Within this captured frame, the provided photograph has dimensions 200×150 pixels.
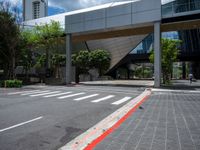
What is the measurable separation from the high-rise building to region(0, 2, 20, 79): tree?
442 ft

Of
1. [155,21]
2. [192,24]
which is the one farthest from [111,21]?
[192,24]

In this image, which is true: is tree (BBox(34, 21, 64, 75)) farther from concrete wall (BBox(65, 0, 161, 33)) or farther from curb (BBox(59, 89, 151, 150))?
curb (BBox(59, 89, 151, 150))

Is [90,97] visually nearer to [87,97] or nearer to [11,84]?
[87,97]

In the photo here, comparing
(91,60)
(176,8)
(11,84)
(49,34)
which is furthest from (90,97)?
(91,60)

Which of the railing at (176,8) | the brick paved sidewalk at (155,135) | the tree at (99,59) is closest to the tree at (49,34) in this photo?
the railing at (176,8)

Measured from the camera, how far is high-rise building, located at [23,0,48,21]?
160625 millimetres

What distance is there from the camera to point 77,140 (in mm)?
6012

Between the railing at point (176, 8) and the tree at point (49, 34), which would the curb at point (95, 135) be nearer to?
→ the railing at point (176, 8)

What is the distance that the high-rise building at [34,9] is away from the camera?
160625 mm

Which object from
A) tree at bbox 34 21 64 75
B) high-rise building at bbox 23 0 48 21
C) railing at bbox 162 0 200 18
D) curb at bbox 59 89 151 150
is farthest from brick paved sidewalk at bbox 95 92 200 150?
high-rise building at bbox 23 0 48 21

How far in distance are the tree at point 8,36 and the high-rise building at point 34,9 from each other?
135m

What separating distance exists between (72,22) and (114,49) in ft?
100

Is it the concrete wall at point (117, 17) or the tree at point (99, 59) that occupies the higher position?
the concrete wall at point (117, 17)

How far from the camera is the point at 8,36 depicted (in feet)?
104
